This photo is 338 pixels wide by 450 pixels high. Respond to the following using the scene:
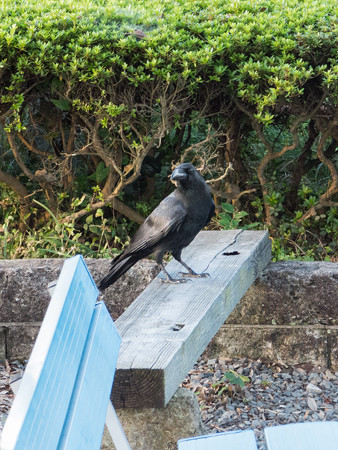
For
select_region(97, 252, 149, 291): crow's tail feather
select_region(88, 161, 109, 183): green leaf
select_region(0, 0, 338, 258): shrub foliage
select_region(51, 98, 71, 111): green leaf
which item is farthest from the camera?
select_region(88, 161, 109, 183): green leaf

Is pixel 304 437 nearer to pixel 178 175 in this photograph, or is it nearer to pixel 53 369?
pixel 53 369

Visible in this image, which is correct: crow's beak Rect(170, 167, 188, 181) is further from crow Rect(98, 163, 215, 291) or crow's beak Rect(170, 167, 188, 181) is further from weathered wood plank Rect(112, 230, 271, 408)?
weathered wood plank Rect(112, 230, 271, 408)

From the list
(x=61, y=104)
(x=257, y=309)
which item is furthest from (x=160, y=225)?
(x=61, y=104)

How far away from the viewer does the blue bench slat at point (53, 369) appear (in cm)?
99

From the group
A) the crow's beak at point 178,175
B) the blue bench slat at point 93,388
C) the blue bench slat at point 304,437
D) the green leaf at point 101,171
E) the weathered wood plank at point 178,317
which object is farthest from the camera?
the green leaf at point 101,171

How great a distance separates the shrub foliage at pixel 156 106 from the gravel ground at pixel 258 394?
1.09 m

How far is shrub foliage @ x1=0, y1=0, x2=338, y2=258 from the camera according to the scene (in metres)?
4.09

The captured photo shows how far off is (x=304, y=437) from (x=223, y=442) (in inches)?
7.2

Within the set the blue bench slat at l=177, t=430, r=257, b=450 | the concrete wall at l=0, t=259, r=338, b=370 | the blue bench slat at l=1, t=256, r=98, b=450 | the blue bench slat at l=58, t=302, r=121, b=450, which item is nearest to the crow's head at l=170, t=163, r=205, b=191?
the concrete wall at l=0, t=259, r=338, b=370

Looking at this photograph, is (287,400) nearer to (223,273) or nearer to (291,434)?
(223,273)

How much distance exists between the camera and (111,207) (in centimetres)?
516

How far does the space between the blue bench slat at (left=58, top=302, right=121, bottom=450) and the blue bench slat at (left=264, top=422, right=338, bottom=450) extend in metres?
0.38

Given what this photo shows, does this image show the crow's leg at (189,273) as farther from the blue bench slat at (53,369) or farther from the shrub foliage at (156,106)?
the blue bench slat at (53,369)

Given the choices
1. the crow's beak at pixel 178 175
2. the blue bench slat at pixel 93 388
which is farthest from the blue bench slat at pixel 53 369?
the crow's beak at pixel 178 175
